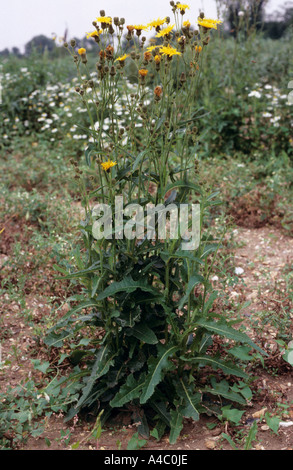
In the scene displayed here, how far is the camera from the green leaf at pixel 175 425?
2.06 meters

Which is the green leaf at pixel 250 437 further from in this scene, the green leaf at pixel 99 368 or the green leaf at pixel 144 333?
the green leaf at pixel 99 368

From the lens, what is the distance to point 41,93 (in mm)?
7406

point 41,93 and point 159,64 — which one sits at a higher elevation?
point 159,64

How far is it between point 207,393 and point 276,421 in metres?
0.42

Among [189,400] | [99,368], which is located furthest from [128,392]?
[189,400]

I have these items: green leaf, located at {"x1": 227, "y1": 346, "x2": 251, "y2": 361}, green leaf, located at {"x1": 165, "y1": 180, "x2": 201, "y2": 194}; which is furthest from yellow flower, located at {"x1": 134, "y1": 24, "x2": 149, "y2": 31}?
green leaf, located at {"x1": 227, "y1": 346, "x2": 251, "y2": 361}

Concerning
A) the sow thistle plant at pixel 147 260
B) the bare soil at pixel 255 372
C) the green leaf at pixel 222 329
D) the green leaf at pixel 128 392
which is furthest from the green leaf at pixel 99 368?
the green leaf at pixel 222 329

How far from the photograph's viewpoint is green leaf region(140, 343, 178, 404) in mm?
1965

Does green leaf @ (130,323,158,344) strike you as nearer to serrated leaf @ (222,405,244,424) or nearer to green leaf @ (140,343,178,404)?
green leaf @ (140,343,178,404)

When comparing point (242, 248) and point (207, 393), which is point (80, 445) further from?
point (242, 248)

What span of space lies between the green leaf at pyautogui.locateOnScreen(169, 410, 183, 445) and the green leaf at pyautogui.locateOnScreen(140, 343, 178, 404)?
17 centimetres

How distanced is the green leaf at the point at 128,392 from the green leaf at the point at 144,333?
18 cm
